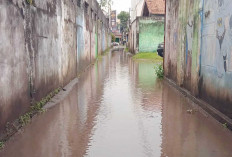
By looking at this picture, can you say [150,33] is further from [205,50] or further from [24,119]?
[24,119]

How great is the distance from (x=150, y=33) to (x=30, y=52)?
67.3ft

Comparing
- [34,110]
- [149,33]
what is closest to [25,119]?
A: [34,110]

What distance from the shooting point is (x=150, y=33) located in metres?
25.1

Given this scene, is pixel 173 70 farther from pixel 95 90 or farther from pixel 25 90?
pixel 25 90

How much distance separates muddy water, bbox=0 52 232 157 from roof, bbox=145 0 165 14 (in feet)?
79.0

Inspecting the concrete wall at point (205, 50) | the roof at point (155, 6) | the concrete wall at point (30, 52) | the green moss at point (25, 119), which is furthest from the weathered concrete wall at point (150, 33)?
the green moss at point (25, 119)

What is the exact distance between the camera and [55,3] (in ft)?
25.9

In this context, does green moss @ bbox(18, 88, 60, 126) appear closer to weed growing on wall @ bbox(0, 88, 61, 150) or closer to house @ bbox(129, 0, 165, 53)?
weed growing on wall @ bbox(0, 88, 61, 150)

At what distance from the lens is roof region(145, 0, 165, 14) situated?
29.9 meters

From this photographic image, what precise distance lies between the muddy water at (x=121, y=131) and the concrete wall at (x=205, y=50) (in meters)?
0.60

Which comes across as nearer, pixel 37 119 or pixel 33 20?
pixel 37 119

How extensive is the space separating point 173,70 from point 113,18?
96643mm

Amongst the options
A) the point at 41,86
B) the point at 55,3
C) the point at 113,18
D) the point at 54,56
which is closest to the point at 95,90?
the point at 54,56

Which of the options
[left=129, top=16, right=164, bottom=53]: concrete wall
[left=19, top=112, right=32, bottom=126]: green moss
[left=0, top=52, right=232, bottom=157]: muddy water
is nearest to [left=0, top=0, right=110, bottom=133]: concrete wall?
[left=19, top=112, right=32, bottom=126]: green moss
